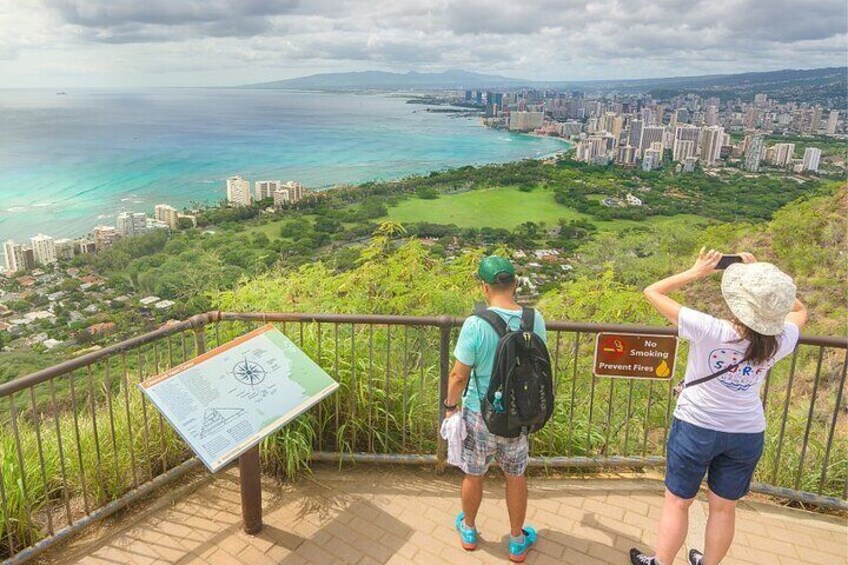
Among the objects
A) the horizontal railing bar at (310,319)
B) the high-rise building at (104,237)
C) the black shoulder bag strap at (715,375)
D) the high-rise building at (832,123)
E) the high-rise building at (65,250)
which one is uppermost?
the high-rise building at (832,123)

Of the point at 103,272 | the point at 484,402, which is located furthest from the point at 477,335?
the point at 103,272

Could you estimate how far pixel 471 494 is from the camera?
9.85 ft

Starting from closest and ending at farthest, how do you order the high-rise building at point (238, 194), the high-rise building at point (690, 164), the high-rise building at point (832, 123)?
the high-rise building at point (238, 194) < the high-rise building at point (690, 164) < the high-rise building at point (832, 123)

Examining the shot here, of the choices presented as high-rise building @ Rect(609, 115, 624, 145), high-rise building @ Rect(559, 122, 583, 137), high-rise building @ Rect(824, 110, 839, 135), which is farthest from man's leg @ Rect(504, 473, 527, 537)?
high-rise building @ Rect(559, 122, 583, 137)

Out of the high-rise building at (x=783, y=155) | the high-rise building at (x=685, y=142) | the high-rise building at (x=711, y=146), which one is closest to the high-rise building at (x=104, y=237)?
the high-rise building at (x=783, y=155)

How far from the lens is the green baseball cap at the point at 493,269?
2.67 m

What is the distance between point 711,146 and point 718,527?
68873 mm

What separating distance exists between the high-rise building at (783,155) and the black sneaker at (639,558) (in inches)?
2361

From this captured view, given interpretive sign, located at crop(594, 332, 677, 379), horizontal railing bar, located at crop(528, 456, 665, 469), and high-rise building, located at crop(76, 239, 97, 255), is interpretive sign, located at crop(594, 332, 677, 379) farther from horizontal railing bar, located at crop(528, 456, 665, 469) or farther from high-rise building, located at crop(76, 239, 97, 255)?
high-rise building, located at crop(76, 239, 97, 255)

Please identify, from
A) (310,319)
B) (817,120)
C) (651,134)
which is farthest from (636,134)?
(310,319)

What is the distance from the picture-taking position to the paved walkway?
121 inches

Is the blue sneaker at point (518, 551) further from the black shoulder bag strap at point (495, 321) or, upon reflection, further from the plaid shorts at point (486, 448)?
the black shoulder bag strap at point (495, 321)

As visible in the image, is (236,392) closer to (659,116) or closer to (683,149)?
(683,149)

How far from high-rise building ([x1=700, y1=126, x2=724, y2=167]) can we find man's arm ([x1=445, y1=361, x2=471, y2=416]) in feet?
219
